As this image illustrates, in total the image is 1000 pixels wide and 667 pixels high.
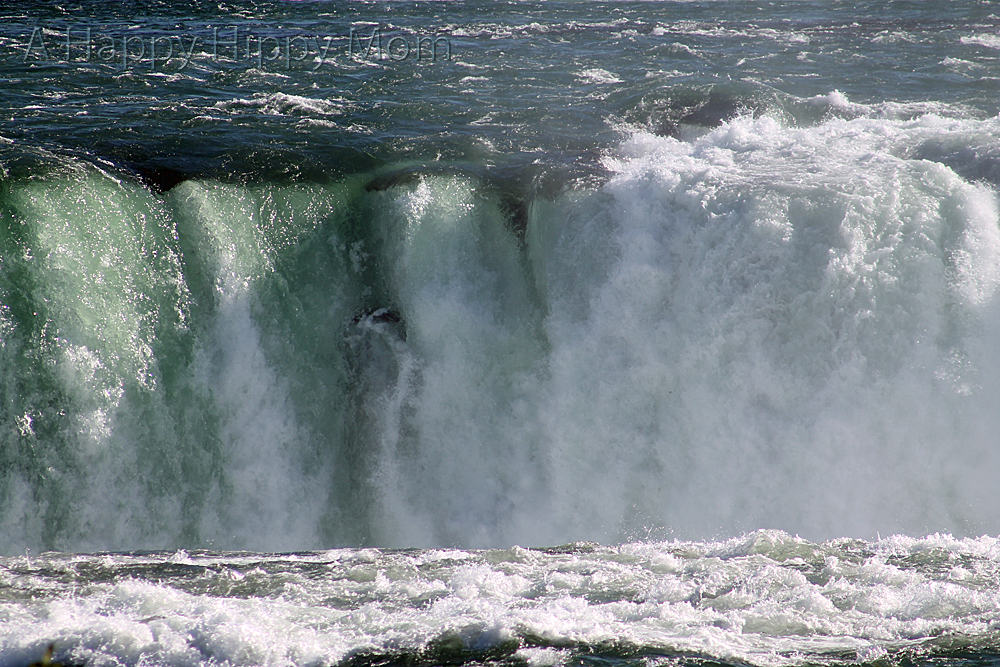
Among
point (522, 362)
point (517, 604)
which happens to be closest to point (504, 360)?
point (522, 362)

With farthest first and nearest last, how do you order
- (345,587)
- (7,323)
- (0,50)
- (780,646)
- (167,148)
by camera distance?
(0,50), (167,148), (7,323), (345,587), (780,646)

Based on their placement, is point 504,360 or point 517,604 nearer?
point 517,604

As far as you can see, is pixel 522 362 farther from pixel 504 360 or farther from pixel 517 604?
pixel 517 604

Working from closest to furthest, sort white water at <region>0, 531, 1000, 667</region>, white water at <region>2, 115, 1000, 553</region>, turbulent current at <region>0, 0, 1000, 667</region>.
Result: 1. white water at <region>0, 531, 1000, 667</region>
2. turbulent current at <region>0, 0, 1000, 667</region>
3. white water at <region>2, 115, 1000, 553</region>

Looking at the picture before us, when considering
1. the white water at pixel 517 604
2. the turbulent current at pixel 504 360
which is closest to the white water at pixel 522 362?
the turbulent current at pixel 504 360

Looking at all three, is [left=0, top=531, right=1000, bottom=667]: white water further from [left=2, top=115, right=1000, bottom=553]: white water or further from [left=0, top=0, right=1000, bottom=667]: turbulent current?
[left=2, top=115, right=1000, bottom=553]: white water

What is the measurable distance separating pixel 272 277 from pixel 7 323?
2.41 m

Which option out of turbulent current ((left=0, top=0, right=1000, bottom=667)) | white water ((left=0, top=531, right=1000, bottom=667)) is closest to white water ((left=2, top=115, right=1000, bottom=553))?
turbulent current ((left=0, top=0, right=1000, bottom=667))

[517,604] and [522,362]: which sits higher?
[522,362]

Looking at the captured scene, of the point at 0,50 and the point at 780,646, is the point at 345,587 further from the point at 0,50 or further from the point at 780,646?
the point at 0,50

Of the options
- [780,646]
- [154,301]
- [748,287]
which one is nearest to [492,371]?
[748,287]

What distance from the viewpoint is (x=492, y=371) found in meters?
8.92

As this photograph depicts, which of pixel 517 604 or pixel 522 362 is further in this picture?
pixel 522 362

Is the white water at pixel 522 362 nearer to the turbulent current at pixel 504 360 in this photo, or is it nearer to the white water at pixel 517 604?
the turbulent current at pixel 504 360
